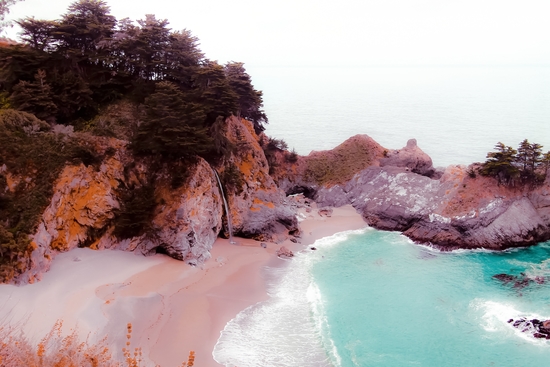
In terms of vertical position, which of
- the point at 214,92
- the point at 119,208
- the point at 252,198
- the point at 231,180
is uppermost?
the point at 214,92

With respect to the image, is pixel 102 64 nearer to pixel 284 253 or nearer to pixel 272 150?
pixel 272 150

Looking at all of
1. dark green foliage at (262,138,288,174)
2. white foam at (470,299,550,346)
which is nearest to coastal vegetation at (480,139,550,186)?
white foam at (470,299,550,346)

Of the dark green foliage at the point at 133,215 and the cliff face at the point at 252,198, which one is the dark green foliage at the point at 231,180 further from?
the dark green foliage at the point at 133,215

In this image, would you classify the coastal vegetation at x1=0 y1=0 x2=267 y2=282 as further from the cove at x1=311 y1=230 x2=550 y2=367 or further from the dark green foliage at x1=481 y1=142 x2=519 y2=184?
the dark green foliage at x1=481 y1=142 x2=519 y2=184

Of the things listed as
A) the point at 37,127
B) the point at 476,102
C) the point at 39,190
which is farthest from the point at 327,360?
the point at 476,102

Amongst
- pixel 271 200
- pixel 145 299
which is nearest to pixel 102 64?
pixel 271 200
